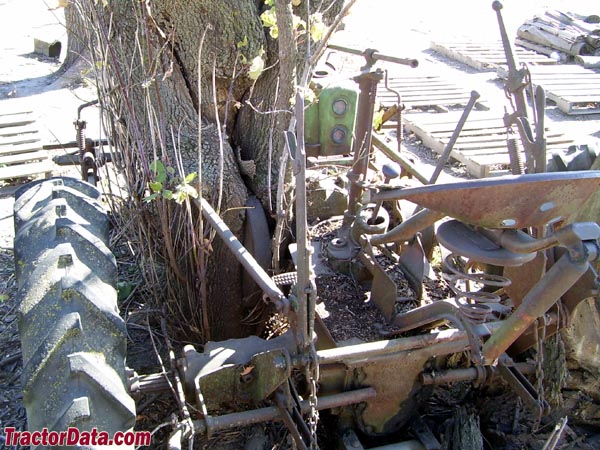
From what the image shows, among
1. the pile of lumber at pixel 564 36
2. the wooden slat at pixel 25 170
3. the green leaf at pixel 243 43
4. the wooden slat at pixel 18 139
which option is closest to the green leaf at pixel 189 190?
the green leaf at pixel 243 43

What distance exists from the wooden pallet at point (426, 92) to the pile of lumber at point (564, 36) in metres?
2.60

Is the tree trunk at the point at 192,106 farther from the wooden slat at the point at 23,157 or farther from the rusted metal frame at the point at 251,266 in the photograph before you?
the wooden slat at the point at 23,157

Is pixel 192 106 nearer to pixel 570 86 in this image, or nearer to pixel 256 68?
pixel 256 68

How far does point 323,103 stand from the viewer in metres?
3.51

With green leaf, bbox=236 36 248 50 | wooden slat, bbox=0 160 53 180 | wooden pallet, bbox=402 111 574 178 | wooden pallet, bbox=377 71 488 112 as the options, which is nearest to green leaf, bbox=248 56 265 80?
green leaf, bbox=236 36 248 50

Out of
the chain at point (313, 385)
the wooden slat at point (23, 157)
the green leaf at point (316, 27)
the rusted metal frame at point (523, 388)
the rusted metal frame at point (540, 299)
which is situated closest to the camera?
the rusted metal frame at point (540, 299)

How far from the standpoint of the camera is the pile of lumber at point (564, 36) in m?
10.1

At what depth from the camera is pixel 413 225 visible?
2.60 m

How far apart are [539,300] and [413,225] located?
26.3 inches

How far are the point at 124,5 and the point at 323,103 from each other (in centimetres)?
110

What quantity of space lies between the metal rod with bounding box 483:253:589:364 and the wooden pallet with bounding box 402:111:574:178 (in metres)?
4.01

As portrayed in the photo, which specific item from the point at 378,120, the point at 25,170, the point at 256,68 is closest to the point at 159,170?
the point at 256,68

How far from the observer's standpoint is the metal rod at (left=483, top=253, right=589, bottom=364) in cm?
196

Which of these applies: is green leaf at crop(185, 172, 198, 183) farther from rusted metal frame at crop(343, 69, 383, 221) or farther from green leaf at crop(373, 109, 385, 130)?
green leaf at crop(373, 109, 385, 130)
